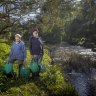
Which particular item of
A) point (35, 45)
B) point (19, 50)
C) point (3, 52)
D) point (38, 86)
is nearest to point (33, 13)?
point (3, 52)

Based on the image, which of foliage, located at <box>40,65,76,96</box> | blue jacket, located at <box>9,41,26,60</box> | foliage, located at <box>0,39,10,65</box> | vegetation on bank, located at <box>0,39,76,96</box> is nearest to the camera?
vegetation on bank, located at <box>0,39,76,96</box>

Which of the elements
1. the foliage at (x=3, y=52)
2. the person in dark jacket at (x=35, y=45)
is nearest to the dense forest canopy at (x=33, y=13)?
the foliage at (x=3, y=52)

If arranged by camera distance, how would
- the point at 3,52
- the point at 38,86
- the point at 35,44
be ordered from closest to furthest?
the point at 38,86 < the point at 35,44 < the point at 3,52

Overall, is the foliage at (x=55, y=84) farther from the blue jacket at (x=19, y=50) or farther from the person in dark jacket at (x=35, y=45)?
the blue jacket at (x=19, y=50)

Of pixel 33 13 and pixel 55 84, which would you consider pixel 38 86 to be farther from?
pixel 33 13

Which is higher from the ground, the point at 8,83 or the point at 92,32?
the point at 8,83

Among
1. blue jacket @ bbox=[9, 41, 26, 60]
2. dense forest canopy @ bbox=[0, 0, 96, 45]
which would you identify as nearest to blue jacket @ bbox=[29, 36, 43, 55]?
blue jacket @ bbox=[9, 41, 26, 60]

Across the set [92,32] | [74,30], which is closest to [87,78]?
[92,32]

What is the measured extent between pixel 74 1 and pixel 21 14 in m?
5.17

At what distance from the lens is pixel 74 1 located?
1048 inches

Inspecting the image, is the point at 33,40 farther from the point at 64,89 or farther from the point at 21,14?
the point at 21,14

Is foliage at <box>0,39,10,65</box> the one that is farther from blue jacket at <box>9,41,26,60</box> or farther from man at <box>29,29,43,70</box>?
blue jacket at <box>9,41,26,60</box>

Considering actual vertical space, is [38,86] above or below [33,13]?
below

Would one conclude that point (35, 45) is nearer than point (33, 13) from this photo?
Yes
